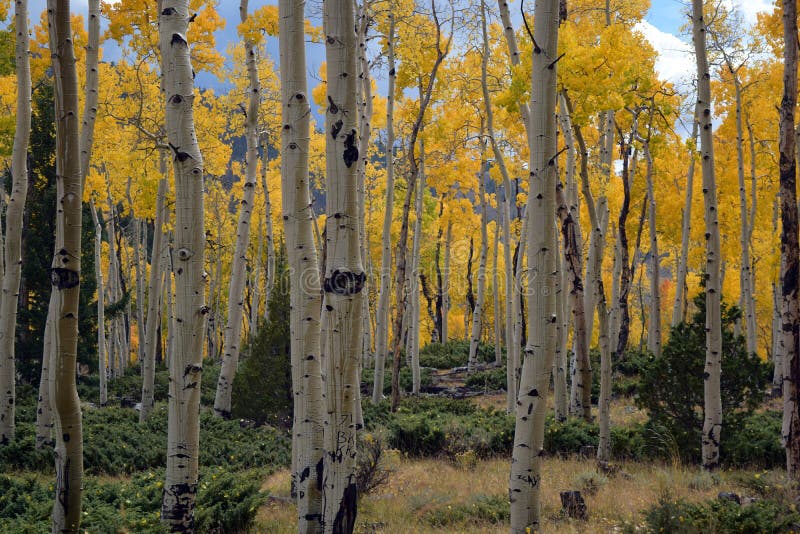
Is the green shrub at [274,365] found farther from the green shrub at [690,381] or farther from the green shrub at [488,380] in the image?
the green shrub at [488,380]

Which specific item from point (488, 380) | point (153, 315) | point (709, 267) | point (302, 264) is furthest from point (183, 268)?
point (488, 380)

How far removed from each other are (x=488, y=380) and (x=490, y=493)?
943cm

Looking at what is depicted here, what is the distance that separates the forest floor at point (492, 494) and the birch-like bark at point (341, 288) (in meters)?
2.22

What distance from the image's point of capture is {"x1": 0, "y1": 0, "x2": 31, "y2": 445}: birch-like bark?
679cm

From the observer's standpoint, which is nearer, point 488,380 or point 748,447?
point 748,447

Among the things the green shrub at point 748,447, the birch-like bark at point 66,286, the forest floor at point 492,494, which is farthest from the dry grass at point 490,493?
the birch-like bark at point 66,286

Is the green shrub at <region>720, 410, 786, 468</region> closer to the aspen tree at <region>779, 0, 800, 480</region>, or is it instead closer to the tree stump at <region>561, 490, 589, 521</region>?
the aspen tree at <region>779, 0, 800, 480</region>

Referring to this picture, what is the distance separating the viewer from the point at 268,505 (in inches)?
233

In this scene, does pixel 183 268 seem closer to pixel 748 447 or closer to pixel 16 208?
pixel 16 208

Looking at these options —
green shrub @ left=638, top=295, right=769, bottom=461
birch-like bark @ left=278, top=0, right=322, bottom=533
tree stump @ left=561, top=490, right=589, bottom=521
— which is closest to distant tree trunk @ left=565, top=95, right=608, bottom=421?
green shrub @ left=638, top=295, right=769, bottom=461

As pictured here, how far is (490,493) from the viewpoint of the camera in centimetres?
590

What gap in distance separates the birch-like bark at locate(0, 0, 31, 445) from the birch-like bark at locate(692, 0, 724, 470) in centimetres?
791

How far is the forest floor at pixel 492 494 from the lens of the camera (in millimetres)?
4883

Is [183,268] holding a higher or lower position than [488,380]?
higher
